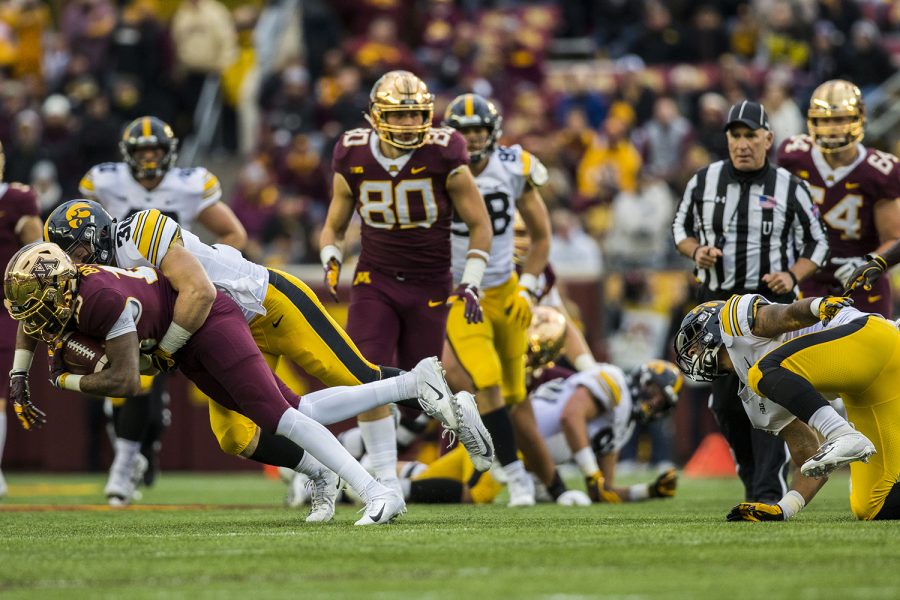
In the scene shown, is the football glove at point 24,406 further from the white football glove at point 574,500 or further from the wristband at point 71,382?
the white football glove at point 574,500

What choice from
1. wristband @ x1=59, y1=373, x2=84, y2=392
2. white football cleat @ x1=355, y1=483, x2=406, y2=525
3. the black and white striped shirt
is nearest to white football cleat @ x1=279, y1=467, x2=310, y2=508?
white football cleat @ x1=355, y1=483, x2=406, y2=525

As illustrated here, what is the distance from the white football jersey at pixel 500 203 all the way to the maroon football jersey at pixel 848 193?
5.03ft

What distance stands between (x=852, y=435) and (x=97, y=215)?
3247 millimetres

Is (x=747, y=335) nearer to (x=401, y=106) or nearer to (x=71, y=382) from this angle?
(x=401, y=106)

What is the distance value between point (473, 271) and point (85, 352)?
2269 millimetres

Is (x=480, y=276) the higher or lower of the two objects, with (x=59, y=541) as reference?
higher

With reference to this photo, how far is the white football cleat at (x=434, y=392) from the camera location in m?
6.57

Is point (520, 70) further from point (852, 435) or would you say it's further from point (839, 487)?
point (852, 435)

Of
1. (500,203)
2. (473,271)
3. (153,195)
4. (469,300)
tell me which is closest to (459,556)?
(469,300)

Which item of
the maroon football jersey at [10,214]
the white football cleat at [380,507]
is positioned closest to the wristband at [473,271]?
the white football cleat at [380,507]

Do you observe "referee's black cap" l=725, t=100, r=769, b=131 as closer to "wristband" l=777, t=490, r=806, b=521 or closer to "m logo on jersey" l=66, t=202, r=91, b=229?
"wristband" l=777, t=490, r=806, b=521

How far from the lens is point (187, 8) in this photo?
17.0 m

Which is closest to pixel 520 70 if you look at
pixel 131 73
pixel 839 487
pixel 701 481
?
pixel 131 73

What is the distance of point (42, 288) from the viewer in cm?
583
